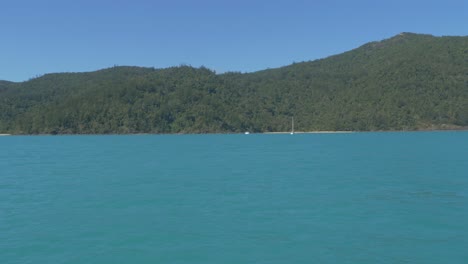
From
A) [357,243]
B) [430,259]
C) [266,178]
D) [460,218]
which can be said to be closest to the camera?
[430,259]

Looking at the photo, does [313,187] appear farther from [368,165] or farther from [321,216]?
[368,165]

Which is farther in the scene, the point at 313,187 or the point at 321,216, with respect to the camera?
the point at 313,187

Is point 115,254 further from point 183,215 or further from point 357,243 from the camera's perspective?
point 357,243

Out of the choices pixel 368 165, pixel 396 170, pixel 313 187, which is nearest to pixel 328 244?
pixel 313 187

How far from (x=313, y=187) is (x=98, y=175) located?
22.2 meters

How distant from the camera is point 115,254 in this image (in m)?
20.0

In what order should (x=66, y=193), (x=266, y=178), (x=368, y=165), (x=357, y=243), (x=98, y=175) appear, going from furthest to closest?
1. (x=368, y=165)
2. (x=98, y=175)
3. (x=266, y=178)
4. (x=66, y=193)
5. (x=357, y=243)

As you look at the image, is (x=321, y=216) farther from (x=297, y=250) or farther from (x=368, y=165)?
(x=368, y=165)

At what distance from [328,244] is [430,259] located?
13.7 ft

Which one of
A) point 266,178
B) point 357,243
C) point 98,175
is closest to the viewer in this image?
point 357,243

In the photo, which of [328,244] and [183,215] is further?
[183,215]

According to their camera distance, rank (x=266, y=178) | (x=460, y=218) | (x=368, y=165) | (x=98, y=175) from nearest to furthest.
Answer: (x=460, y=218) → (x=266, y=178) → (x=98, y=175) → (x=368, y=165)

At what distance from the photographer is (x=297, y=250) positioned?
20250 millimetres

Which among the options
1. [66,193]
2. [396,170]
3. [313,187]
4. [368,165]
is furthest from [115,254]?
[368,165]
